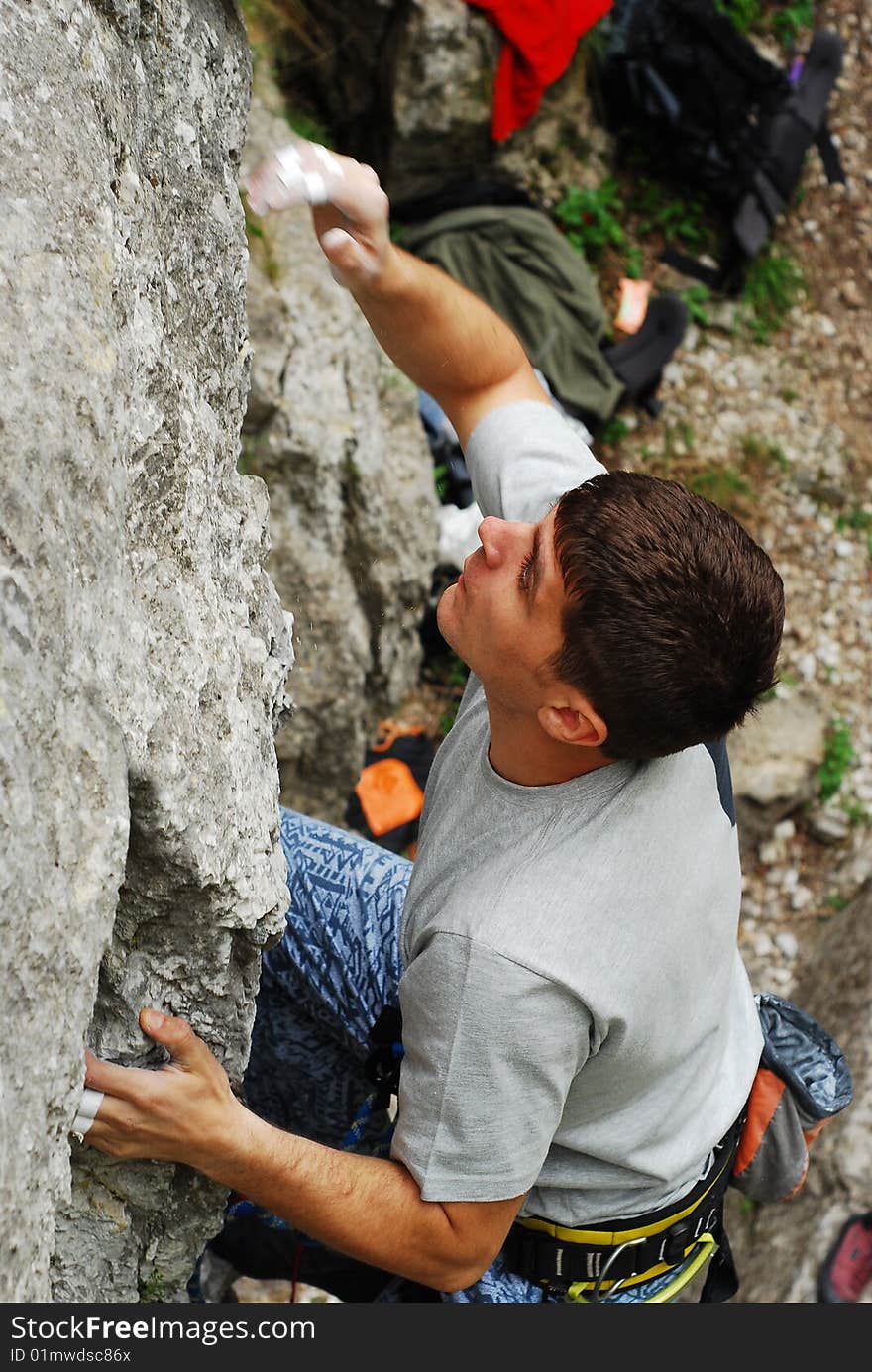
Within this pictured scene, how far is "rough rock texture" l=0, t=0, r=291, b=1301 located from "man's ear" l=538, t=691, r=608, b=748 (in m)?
0.48

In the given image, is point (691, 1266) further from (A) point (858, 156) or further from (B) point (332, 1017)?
(A) point (858, 156)

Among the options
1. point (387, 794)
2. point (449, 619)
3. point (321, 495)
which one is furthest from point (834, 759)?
point (449, 619)

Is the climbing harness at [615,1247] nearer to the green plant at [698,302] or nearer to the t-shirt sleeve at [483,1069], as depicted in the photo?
the t-shirt sleeve at [483,1069]

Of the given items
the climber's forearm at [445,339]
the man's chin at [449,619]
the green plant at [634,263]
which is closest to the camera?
the man's chin at [449,619]

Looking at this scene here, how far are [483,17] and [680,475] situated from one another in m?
2.36

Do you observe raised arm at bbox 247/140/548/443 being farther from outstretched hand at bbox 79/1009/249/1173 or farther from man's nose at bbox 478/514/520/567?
outstretched hand at bbox 79/1009/249/1173

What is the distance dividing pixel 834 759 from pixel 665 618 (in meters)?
4.04

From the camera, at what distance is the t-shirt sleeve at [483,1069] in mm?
1898

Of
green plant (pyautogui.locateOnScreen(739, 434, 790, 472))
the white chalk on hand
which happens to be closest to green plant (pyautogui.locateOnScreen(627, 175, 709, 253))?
green plant (pyautogui.locateOnScreen(739, 434, 790, 472))

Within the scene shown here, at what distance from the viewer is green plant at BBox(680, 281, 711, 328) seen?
654 cm

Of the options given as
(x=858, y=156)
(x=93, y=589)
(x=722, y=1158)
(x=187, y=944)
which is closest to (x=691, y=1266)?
(x=722, y=1158)

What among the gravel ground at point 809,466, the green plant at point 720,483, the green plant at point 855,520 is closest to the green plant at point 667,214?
the gravel ground at point 809,466

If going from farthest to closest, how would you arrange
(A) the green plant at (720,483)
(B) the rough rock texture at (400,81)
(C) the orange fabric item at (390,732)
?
(A) the green plant at (720,483), (B) the rough rock texture at (400,81), (C) the orange fabric item at (390,732)

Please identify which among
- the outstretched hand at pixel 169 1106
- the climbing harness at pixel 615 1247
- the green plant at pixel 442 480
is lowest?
the green plant at pixel 442 480
